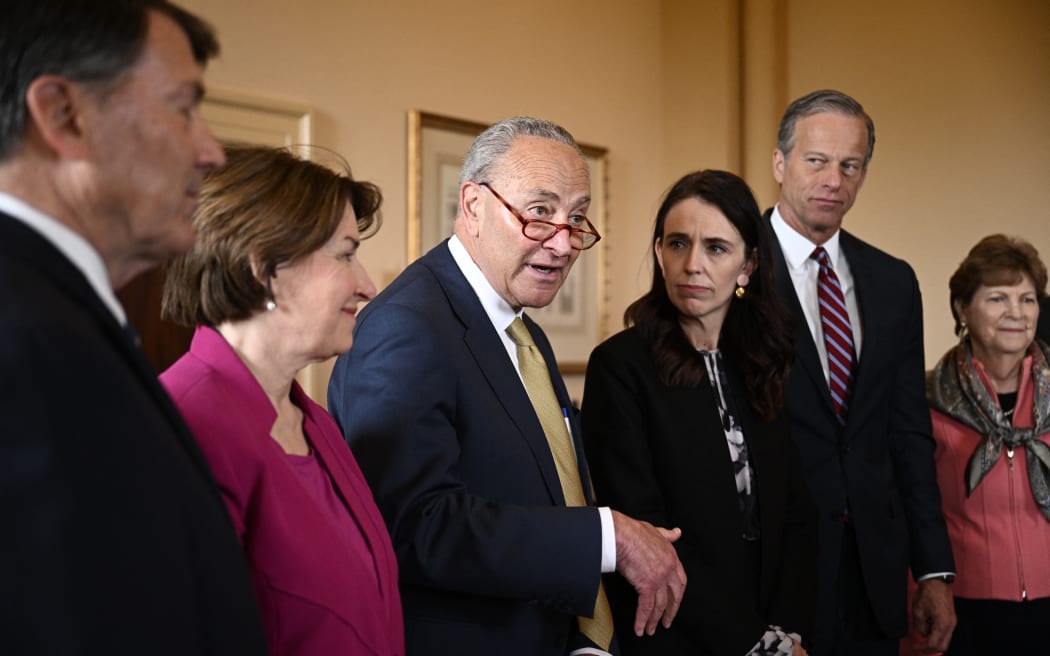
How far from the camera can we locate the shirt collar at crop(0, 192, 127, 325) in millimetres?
888

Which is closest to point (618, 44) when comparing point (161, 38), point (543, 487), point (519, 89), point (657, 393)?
point (519, 89)

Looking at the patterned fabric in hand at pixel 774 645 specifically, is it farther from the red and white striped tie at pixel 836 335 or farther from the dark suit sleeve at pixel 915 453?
the dark suit sleeve at pixel 915 453

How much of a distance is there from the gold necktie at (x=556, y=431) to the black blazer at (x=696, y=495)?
148mm

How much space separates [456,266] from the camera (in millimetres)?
1978

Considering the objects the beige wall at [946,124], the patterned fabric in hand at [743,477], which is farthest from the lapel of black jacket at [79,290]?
the beige wall at [946,124]

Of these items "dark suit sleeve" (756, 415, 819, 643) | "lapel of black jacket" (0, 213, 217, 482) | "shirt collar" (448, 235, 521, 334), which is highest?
"shirt collar" (448, 235, 521, 334)

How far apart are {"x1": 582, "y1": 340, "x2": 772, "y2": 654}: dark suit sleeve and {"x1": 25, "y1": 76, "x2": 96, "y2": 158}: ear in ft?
4.86

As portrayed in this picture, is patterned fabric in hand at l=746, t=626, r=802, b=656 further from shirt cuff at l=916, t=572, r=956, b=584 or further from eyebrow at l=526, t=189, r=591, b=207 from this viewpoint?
eyebrow at l=526, t=189, r=591, b=207

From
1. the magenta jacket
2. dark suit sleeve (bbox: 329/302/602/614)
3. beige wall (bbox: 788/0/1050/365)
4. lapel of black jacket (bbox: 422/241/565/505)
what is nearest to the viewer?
the magenta jacket

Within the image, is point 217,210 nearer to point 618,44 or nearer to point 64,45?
point 64,45

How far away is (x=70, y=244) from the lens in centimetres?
91

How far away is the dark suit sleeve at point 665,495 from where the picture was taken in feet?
6.88

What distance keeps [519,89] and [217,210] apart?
143 inches

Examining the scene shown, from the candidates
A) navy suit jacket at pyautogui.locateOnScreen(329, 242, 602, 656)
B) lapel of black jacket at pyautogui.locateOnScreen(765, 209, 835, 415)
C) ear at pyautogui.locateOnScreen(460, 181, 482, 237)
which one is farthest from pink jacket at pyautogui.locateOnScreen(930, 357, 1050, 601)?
ear at pyautogui.locateOnScreen(460, 181, 482, 237)
